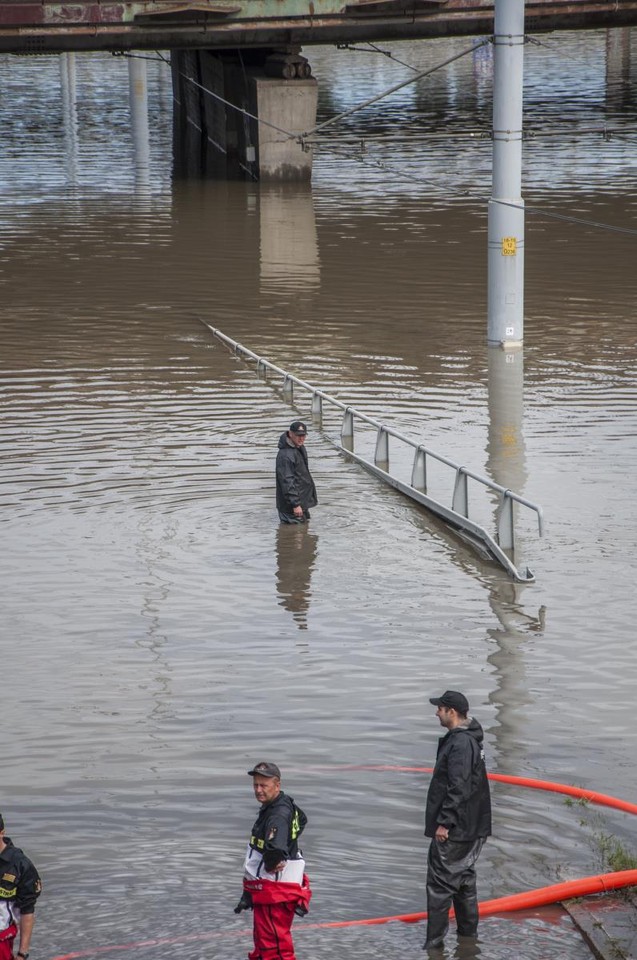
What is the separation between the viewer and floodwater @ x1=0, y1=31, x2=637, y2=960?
895 centimetres

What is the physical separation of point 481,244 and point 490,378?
12.7 metres

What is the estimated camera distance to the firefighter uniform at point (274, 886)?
288 inches

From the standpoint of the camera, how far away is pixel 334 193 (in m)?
44.1

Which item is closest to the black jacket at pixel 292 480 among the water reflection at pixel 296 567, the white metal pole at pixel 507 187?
the water reflection at pixel 296 567

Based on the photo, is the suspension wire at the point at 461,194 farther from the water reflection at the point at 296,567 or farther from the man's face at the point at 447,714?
the man's face at the point at 447,714

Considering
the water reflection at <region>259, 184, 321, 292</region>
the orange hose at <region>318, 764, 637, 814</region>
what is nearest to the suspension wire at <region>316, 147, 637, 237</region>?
the water reflection at <region>259, 184, 321, 292</region>

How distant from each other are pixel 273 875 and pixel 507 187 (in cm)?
1813

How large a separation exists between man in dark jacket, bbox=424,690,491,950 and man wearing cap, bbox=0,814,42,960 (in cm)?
208

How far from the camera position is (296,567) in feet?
47.6

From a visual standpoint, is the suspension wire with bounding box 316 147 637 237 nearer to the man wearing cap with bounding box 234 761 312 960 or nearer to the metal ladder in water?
the metal ladder in water

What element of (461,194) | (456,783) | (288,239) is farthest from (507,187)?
(461,194)

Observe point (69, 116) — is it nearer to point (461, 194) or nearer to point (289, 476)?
point (461, 194)

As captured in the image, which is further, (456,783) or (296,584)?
(296,584)

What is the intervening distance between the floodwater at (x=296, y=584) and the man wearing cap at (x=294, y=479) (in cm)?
32
